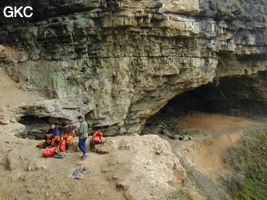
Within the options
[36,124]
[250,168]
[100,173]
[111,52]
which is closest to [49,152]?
[100,173]

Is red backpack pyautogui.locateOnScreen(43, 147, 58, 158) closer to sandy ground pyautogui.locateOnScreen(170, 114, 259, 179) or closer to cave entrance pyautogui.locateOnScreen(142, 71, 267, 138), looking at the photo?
sandy ground pyautogui.locateOnScreen(170, 114, 259, 179)

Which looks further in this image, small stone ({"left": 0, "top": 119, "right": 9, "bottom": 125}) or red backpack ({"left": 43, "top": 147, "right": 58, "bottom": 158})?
small stone ({"left": 0, "top": 119, "right": 9, "bottom": 125})

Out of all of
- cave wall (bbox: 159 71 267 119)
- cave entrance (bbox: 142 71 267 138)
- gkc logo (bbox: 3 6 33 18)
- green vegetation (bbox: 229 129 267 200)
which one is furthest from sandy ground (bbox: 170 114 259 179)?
gkc logo (bbox: 3 6 33 18)

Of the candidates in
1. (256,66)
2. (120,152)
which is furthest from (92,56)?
(256,66)

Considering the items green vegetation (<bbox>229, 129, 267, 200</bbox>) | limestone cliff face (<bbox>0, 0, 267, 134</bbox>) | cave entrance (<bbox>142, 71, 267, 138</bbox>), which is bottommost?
green vegetation (<bbox>229, 129, 267, 200</bbox>)

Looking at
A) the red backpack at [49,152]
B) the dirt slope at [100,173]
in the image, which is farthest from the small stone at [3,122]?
the red backpack at [49,152]

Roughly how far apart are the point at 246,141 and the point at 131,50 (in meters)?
9.11

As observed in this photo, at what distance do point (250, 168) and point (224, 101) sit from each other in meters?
8.99

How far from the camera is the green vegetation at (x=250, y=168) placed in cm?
1309

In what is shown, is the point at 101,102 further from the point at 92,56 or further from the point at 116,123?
the point at 92,56

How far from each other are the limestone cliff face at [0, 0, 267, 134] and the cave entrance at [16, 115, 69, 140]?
46 cm

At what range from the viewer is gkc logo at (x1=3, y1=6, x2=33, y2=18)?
1337 cm

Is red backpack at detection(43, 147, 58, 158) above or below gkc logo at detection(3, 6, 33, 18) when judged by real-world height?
below

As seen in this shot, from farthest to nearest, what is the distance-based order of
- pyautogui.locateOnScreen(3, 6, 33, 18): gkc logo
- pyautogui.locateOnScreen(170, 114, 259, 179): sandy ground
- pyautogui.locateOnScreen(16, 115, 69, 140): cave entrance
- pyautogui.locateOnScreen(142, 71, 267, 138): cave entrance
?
pyautogui.locateOnScreen(142, 71, 267, 138): cave entrance
pyautogui.locateOnScreen(170, 114, 259, 179): sandy ground
pyautogui.locateOnScreen(3, 6, 33, 18): gkc logo
pyautogui.locateOnScreen(16, 115, 69, 140): cave entrance
